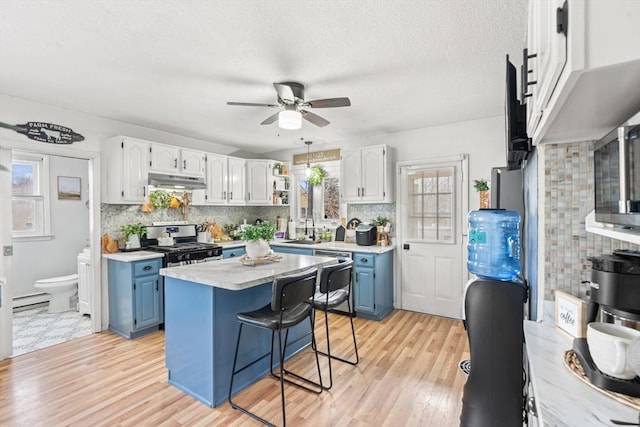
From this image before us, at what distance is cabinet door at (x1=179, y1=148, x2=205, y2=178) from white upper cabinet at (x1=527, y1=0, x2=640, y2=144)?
4071mm

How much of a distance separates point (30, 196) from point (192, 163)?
8.43 ft

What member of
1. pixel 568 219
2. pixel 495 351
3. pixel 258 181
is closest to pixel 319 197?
pixel 258 181

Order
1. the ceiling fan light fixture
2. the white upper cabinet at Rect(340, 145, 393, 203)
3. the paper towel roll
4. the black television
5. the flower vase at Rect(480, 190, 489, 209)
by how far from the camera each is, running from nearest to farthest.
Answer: the black television < the ceiling fan light fixture < the flower vase at Rect(480, 190, 489, 209) < the white upper cabinet at Rect(340, 145, 393, 203) < the paper towel roll

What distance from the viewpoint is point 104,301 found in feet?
12.1

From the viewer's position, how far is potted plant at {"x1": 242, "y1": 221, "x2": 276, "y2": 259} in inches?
107

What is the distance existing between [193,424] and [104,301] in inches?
94.8

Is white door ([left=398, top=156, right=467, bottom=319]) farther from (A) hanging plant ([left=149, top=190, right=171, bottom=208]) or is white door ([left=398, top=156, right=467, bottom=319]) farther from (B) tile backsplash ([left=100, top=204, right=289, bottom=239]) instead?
(A) hanging plant ([left=149, top=190, right=171, bottom=208])

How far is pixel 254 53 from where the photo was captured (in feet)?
7.27

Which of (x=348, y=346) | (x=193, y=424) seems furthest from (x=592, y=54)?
(x=348, y=346)

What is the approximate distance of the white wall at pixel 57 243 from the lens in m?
4.53

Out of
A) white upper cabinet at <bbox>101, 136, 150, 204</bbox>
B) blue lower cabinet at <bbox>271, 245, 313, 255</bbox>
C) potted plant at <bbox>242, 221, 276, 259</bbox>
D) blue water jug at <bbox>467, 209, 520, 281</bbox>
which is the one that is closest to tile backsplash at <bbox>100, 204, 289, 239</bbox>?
white upper cabinet at <bbox>101, 136, 150, 204</bbox>

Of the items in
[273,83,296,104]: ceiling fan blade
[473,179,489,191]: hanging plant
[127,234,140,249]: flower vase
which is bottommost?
[127,234,140,249]: flower vase

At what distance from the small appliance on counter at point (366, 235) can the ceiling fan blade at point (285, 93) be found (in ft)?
7.14

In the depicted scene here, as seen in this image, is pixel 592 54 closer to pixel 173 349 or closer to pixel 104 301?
pixel 173 349
